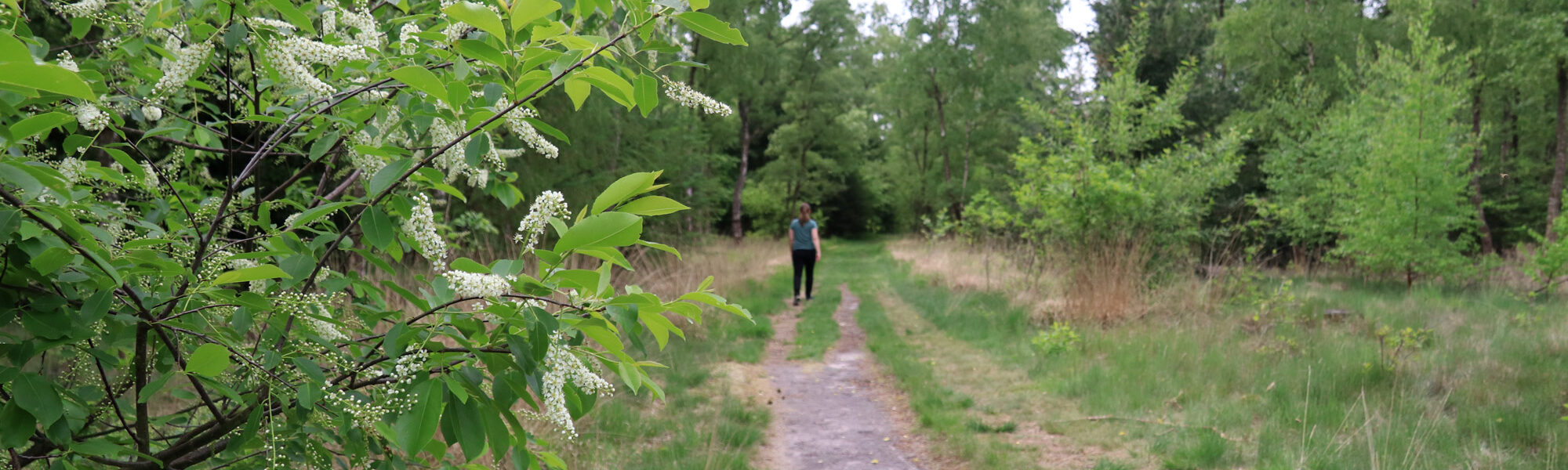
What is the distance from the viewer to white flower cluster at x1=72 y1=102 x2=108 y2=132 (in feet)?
4.12

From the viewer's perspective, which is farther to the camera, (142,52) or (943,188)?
(943,188)

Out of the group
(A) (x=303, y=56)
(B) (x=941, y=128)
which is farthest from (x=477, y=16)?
(B) (x=941, y=128)

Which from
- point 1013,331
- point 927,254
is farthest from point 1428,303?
point 927,254

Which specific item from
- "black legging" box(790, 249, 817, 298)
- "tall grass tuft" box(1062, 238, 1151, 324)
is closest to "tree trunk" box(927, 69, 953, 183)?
"black legging" box(790, 249, 817, 298)

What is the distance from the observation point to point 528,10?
1114mm

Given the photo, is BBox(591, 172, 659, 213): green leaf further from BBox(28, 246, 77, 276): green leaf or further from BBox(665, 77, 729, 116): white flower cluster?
BBox(28, 246, 77, 276): green leaf

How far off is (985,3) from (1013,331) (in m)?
16.1

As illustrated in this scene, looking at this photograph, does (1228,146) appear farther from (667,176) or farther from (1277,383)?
(667,176)

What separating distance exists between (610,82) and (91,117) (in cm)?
87

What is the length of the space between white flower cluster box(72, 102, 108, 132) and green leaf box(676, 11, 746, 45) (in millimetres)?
995

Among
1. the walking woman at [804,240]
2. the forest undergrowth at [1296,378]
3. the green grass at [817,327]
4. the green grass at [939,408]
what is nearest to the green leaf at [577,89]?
the green grass at [939,408]

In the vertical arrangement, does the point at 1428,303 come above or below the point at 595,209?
below

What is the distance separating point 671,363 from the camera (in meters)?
5.91

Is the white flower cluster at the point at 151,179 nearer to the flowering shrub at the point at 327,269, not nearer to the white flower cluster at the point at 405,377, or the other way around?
the flowering shrub at the point at 327,269
